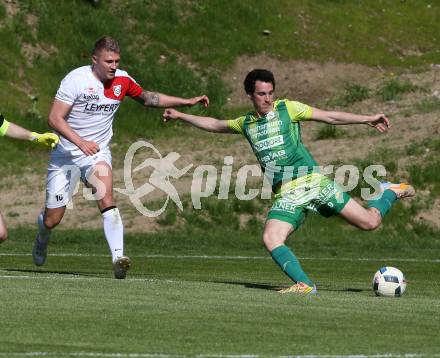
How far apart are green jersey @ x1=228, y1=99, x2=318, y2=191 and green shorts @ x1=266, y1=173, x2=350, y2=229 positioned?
108 mm

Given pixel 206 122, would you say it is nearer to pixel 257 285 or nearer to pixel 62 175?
pixel 257 285

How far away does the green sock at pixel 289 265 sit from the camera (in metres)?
14.9

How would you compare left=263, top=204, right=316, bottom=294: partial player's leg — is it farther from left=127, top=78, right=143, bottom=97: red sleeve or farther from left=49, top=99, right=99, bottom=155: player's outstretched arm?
left=127, top=78, right=143, bottom=97: red sleeve

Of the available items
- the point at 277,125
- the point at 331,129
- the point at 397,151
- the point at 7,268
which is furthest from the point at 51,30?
the point at 277,125

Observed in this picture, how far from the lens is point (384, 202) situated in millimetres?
16516

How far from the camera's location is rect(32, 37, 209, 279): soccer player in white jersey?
16.5 meters

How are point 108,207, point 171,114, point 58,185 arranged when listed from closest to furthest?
1. point 171,114
2. point 108,207
3. point 58,185

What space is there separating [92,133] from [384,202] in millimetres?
3609

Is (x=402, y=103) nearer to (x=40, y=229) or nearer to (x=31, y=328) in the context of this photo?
(x=40, y=229)

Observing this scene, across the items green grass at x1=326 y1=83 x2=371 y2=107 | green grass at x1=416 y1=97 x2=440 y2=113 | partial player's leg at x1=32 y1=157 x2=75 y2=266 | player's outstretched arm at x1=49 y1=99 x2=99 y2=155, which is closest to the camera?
player's outstretched arm at x1=49 y1=99 x2=99 y2=155

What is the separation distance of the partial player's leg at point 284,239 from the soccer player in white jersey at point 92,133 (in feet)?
6.20

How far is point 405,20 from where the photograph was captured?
44969mm

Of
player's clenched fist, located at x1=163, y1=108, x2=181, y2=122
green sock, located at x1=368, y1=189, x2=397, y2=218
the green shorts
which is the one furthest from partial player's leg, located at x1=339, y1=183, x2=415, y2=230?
player's clenched fist, located at x1=163, y1=108, x2=181, y2=122

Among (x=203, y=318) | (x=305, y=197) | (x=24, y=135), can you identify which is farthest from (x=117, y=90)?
(x=203, y=318)
